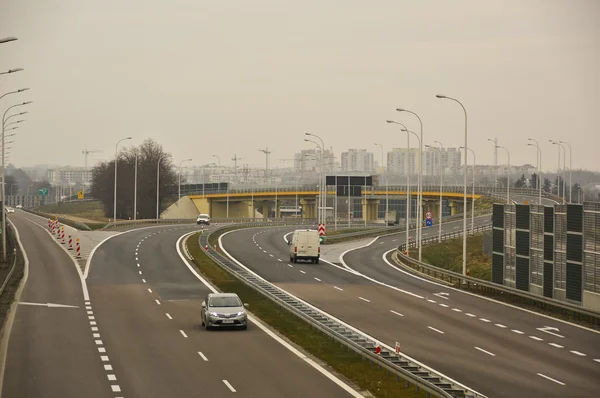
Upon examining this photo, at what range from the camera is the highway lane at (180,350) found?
2612 cm

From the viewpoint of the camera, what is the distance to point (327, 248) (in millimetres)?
89875

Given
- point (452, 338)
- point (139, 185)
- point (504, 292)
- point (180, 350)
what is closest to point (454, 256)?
point (504, 292)

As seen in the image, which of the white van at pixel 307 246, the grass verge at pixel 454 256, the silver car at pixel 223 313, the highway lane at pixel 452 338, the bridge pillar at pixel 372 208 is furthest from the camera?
the bridge pillar at pixel 372 208

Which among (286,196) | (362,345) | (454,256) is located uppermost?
(286,196)

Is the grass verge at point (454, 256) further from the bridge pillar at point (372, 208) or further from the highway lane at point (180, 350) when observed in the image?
the bridge pillar at point (372, 208)

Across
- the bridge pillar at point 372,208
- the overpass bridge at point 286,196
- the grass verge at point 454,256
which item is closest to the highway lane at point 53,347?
the grass verge at point 454,256

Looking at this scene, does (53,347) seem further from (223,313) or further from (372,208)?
(372,208)

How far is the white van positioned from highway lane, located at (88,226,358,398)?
45.3ft

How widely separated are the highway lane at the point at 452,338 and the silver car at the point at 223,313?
16.3 ft

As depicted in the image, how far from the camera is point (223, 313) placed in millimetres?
37938

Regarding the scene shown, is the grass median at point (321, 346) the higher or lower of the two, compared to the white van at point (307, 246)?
lower

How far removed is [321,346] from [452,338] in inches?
216

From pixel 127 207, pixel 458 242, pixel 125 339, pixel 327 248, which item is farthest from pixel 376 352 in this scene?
pixel 127 207

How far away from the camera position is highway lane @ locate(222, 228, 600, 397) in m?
Answer: 27.8
